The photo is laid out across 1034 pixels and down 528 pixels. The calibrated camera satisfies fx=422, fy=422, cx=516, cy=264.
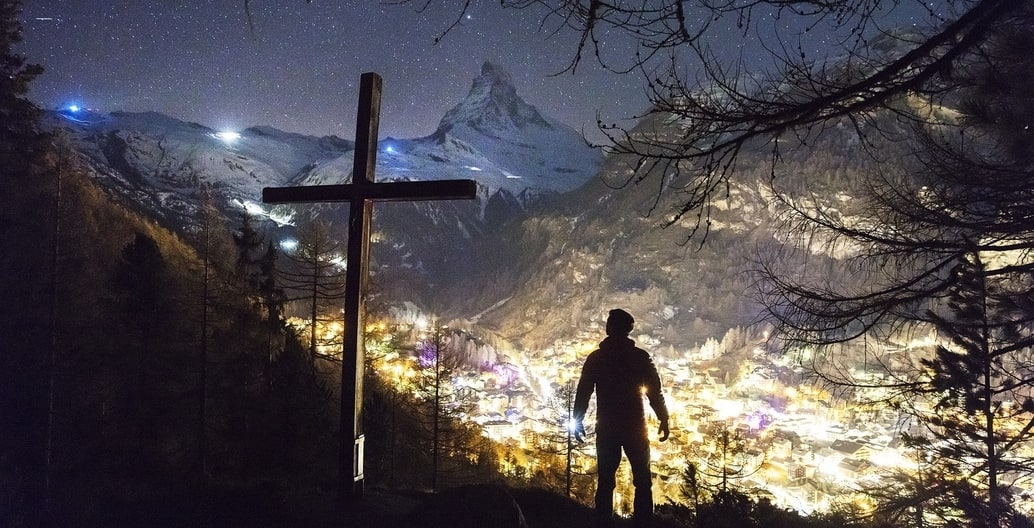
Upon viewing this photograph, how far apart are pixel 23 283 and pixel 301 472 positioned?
29.6 feet

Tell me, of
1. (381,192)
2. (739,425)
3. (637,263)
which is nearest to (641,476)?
(381,192)

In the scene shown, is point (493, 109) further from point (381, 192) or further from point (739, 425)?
point (381, 192)

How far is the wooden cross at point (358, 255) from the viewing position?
15.8 ft

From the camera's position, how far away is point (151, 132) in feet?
214

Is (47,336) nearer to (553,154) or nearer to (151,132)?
(151,132)

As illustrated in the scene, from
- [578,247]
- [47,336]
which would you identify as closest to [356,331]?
[47,336]

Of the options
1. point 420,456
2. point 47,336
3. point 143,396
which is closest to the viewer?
point 47,336

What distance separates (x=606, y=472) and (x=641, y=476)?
13.2 inches

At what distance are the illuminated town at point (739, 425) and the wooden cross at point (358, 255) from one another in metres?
9.92

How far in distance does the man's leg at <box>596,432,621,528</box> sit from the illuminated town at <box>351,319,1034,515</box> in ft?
28.1

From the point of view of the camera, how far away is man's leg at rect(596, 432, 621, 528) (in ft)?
13.5

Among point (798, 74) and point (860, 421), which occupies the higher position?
point (798, 74)

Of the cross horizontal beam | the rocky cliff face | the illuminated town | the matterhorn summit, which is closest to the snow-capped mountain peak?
the matterhorn summit

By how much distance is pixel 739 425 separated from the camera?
37031 mm
